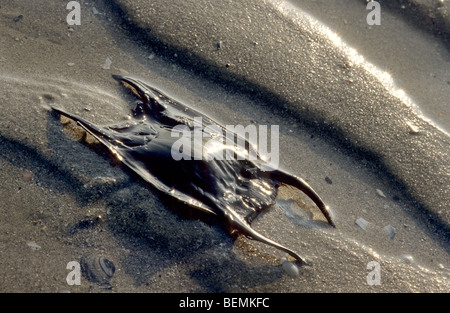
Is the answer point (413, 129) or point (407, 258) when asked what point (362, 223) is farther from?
point (413, 129)

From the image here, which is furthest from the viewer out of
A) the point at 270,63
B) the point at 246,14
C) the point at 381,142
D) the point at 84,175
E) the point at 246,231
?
the point at 246,14

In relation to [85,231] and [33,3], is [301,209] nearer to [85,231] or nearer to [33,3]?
[85,231]

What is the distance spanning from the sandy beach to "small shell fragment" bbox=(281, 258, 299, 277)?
3 cm

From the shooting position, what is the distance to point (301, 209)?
2.89m

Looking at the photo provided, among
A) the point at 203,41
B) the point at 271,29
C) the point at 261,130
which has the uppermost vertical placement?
the point at 271,29

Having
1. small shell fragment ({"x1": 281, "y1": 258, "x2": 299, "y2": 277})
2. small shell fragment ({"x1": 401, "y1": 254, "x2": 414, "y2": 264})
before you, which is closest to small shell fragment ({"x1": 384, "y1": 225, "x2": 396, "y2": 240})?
small shell fragment ({"x1": 401, "y1": 254, "x2": 414, "y2": 264})

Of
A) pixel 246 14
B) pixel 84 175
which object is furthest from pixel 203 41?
pixel 84 175

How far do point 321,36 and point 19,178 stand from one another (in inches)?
109

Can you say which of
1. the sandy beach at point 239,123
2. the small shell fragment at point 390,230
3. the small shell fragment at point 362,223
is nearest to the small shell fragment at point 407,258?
the sandy beach at point 239,123

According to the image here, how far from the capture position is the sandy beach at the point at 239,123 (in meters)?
2.53

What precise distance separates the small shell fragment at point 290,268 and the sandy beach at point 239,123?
0.03m

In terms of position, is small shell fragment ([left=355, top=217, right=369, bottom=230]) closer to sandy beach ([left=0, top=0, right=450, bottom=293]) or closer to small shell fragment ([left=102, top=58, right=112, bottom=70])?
sandy beach ([left=0, top=0, right=450, bottom=293])

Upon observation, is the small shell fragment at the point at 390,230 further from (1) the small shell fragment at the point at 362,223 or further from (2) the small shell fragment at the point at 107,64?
(2) the small shell fragment at the point at 107,64

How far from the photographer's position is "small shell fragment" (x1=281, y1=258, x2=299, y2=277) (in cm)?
254
